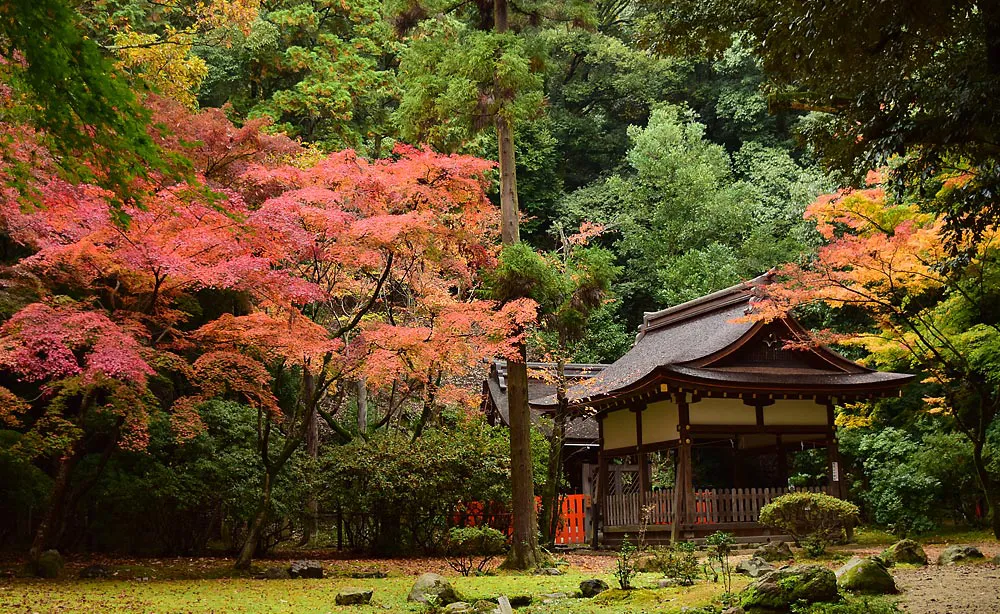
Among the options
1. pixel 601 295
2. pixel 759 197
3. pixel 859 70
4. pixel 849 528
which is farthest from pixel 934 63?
pixel 759 197

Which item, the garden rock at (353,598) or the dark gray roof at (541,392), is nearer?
the garden rock at (353,598)

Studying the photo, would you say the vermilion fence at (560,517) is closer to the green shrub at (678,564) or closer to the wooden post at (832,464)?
the green shrub at (678,564)

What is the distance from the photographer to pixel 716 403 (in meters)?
15.2

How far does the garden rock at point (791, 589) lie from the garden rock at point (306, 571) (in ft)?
21.3

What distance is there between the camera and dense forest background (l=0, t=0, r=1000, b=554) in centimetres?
694

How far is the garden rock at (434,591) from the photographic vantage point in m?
8.23

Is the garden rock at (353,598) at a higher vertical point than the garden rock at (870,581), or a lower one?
lower

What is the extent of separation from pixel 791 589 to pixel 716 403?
9014mm

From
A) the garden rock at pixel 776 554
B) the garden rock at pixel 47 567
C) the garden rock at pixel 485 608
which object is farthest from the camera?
the garden rock at pixel 776 554

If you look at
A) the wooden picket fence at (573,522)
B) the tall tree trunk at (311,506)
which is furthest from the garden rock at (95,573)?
the wooden picket fence at (573,522)

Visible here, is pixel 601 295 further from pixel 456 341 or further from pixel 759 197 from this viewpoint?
pixel 759 197

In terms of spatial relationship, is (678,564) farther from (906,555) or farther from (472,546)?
(472,546)

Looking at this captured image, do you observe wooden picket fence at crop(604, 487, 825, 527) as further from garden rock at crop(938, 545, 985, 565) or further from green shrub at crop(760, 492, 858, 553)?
garden rock at crop(938, 545, 985, 565)

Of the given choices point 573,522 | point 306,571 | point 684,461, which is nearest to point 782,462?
point 684,461
